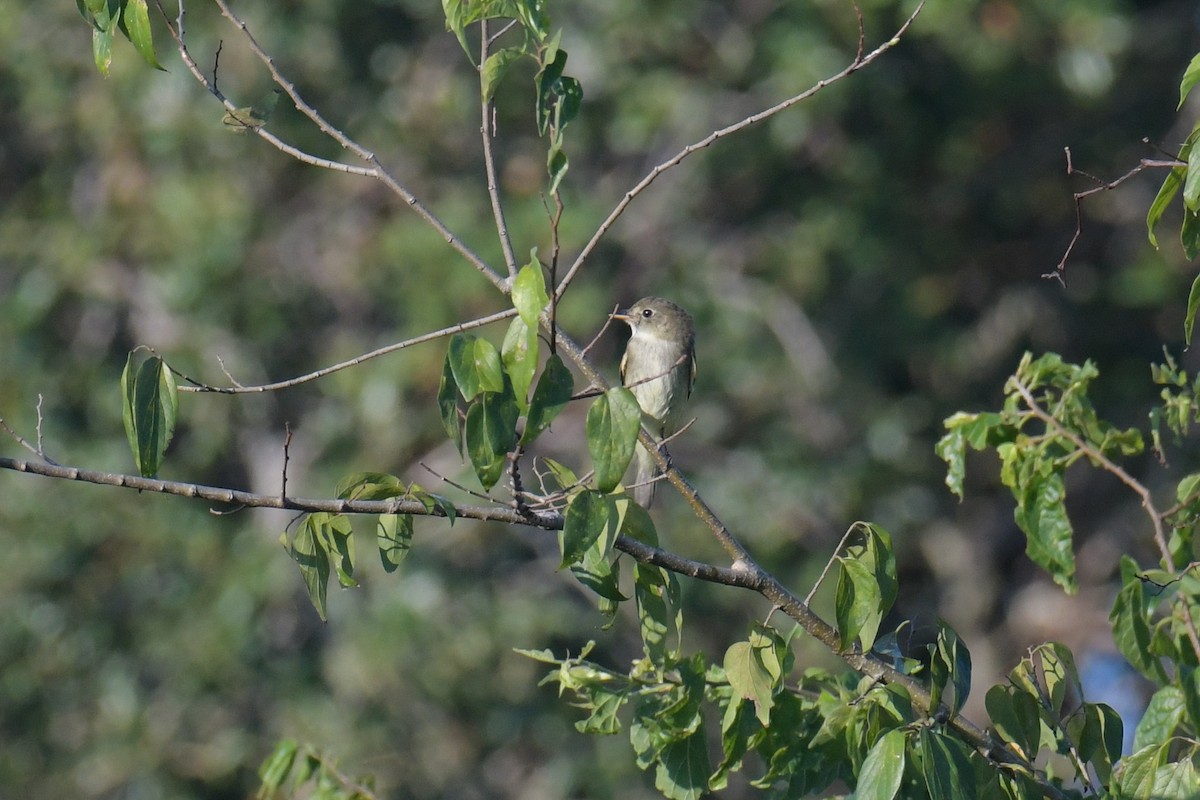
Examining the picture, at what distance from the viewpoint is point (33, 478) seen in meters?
9.16

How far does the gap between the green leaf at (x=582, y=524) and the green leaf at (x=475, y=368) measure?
0.23m

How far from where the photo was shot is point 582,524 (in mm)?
2348

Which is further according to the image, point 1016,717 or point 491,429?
point 1016,717

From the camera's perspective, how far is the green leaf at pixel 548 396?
2.22 meters

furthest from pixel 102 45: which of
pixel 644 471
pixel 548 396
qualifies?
pixel 644 471

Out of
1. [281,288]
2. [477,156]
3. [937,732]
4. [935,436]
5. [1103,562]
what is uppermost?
[477,156]

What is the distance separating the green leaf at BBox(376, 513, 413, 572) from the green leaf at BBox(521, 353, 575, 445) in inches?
19.5

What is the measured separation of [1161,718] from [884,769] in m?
0.85

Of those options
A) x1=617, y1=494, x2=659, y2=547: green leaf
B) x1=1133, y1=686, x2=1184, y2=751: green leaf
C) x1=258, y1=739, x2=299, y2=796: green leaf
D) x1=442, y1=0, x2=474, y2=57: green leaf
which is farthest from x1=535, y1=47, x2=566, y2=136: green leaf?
x1=258, y1=739, x2=299, y2=796: green leaf

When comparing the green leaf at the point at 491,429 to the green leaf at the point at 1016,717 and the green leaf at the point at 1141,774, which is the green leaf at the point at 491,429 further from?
the green leaf at the point at 1141,774

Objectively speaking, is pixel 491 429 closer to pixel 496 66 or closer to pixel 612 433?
pixel 612 433

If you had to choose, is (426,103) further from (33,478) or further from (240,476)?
(33,478)

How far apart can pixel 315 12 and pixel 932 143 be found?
4.51 m

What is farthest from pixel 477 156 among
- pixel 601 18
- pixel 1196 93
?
pixel 1196 93
